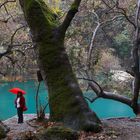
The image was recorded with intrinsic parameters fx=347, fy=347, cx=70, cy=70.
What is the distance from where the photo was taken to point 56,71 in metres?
7.36

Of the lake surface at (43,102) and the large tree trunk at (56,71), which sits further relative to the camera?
the lake surface at (43,102)

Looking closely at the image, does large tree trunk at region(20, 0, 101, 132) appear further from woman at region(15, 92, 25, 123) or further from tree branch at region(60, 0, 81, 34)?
woman at region(15, 92, 25, 123)

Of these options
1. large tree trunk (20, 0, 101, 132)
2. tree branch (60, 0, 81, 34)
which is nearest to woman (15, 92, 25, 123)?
large tree trunk (20, 0, 101, 132)

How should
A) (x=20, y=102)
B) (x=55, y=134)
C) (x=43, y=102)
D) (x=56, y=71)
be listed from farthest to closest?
(x=43, y=102) → (x=20, y=102) → (x=56, y=71) → (x=55, y=134)

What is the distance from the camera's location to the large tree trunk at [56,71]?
7.03 metres

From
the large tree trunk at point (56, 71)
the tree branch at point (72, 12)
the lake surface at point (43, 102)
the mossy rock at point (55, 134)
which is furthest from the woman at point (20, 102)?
the lake surface at point (43, 102)

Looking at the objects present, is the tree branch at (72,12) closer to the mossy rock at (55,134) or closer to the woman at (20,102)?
the mossy rock at (55,134)

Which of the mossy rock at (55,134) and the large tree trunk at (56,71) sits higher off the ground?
the large tree trunk at (56,71)

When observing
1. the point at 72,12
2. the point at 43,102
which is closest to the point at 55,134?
the point at 72,12

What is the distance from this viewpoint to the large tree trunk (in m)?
7.03

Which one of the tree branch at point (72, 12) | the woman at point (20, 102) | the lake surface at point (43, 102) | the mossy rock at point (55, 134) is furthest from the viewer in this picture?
the lake surface at point (43, 102)

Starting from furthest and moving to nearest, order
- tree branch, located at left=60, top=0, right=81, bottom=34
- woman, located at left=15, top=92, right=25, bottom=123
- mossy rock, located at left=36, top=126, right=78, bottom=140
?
1. woman, located at left=15, top=92, right=25, bottom=123
2. tree branch, located at left=60, top=0, right=81, bottom=34
3. mossy rock, located at left=36, top=126, right=78, bottom=140

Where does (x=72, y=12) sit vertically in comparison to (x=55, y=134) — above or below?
above

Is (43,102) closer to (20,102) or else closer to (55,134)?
(20,102)
